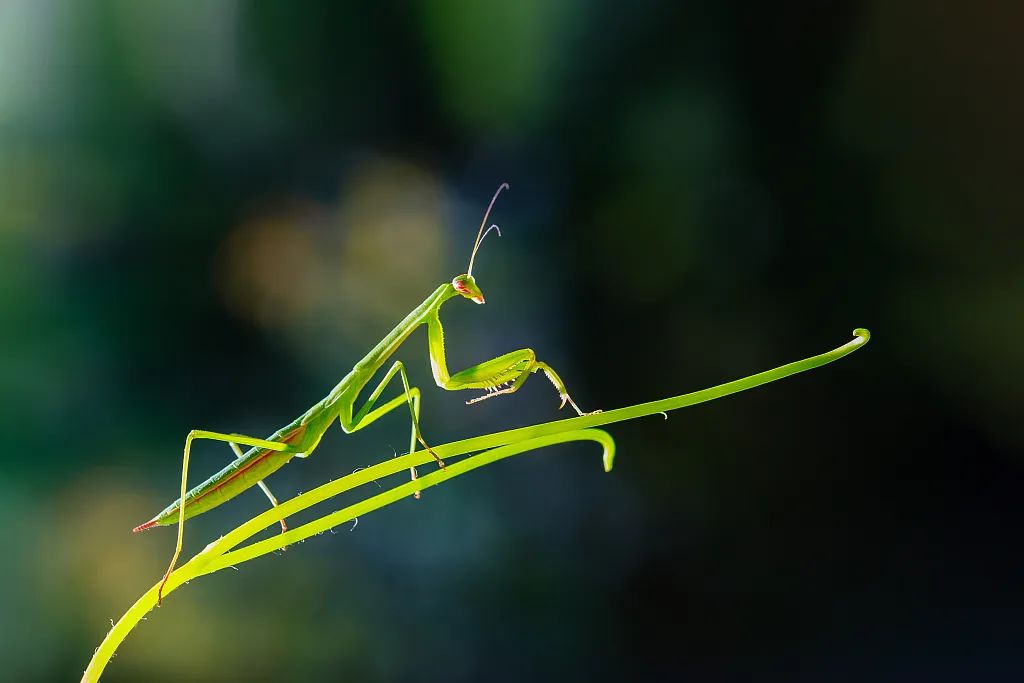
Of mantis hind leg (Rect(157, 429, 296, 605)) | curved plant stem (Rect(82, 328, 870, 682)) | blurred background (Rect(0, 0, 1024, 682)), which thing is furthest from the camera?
blurred background (Rect(0, 0, 1024, 682))

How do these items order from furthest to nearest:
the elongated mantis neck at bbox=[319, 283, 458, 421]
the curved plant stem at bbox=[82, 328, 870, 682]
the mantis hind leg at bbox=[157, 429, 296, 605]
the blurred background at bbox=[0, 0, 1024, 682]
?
the blurred background at bbox=[0, 0, 1024, 682]
the elongated mantis neck at bbox=[319, 283, 458, 421]
the mantis hind leg at bbox=[157, 429, 296, 605]
the curved plant stem at bbox=[82, 328, 870, 682]

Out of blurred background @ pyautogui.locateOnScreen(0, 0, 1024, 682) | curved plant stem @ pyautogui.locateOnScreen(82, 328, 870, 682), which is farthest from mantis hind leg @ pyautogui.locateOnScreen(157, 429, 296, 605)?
blurred background @ pyautogui.locateOnScreen(0, 0, 1024, 682)

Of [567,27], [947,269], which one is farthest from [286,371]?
[947,269]

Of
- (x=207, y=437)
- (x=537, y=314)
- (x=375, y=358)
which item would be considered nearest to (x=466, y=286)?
(x=375, y=358)

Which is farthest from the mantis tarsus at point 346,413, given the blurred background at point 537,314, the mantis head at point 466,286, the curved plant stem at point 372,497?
the blurred background at point 537,314

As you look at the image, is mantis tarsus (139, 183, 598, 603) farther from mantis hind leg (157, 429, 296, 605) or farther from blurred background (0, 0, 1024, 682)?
blurred background (0, 0, 1024, 682)

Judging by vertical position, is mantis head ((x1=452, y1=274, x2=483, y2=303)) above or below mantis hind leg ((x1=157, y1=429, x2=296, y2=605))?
above
